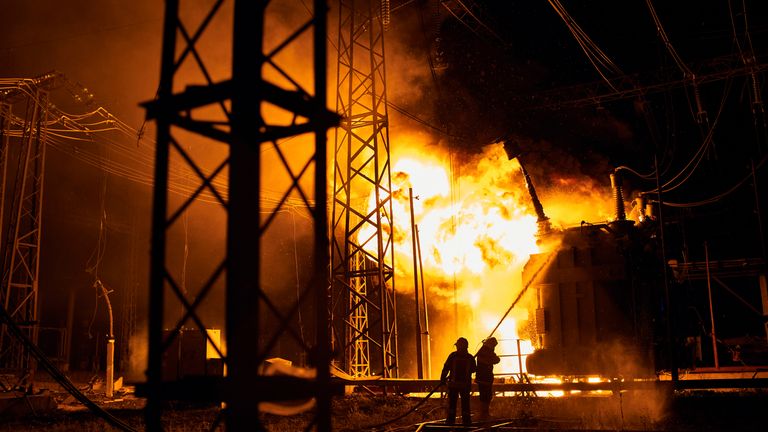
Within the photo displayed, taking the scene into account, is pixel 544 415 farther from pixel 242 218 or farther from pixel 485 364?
pixel 242 218

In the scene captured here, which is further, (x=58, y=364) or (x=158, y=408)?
(x=58, y=364)

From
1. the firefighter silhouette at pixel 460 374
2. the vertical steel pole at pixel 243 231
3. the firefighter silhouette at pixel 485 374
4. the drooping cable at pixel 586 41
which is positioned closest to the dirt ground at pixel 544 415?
the firefighter silhouette at pixel 485 374

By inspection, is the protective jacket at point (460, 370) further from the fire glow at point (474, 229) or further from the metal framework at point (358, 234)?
the fire glow at point (474, 229)

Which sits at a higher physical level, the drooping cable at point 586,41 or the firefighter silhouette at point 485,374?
the drooping cable at point 586,41

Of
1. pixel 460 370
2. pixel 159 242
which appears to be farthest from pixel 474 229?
pixel 159 242

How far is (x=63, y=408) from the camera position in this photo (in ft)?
58.6

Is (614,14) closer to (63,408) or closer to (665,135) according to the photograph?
(665,135)

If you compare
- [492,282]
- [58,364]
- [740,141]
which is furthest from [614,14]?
[58,364]

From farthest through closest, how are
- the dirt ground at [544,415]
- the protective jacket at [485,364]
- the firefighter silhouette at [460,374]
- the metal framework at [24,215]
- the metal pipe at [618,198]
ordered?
1. the metal framework at [24,215]
2. the metal pipe at [618,198]
3. the protective jacket at [485,364]
4. the firefighter silhouette at [460,374]
5. the dirt ground at [544,415]

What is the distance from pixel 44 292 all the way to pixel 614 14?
116ft

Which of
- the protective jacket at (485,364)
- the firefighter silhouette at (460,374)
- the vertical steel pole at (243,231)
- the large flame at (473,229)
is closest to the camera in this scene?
the vertical steel pole at (243,231)

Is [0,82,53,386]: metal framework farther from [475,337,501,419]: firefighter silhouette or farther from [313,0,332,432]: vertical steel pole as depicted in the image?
[313,0,332,432]: vertical steel pole

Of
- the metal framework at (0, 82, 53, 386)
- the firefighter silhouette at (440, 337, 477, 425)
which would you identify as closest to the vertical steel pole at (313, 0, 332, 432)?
the firefighter silhouette at (440, 337, 477, 425)

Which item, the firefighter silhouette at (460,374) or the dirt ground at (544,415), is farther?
the firefighter silhouette at (460,374)
